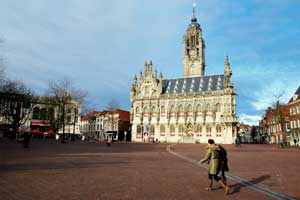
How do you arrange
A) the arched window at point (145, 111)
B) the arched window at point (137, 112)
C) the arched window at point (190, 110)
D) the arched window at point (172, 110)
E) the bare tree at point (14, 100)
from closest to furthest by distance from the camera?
the bare tree at point (14, 100), the arched window at point (190, 110), the arched window at point (172, 110), the arched window at point (145, 111), the arched window at point (137, 112)

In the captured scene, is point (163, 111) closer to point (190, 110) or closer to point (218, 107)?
point (190, 110)

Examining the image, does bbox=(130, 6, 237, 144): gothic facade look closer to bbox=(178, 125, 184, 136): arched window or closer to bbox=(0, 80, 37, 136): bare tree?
bbox=(178, 125, 184, 136): arched window

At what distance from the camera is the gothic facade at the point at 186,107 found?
69.2 meters

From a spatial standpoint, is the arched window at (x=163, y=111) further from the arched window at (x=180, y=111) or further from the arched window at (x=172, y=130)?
the arched window at (x=180, y=111)

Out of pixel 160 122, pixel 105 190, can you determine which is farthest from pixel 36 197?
pixel 160 122

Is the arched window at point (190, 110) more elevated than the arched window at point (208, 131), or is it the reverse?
the arched window at point (190, 110)

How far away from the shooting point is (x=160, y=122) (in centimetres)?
7762

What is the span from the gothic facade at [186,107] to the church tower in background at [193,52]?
0.36m

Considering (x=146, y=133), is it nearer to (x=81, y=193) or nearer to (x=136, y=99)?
(x=136, y=99)

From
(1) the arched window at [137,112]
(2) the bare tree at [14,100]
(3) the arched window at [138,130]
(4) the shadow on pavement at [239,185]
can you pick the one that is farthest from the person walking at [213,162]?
(1) the arched window at [137,112]

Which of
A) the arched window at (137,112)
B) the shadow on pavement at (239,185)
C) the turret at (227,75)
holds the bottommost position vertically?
the shadow on pavement at (239,185)

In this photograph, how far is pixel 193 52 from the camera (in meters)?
90.8

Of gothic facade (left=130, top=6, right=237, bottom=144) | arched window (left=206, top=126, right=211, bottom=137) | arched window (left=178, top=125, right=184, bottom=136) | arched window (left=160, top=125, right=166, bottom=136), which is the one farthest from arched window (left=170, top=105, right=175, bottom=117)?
arched window (left=206, top=126, right=211, bottom=137)

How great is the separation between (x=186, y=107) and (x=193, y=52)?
25307mm
